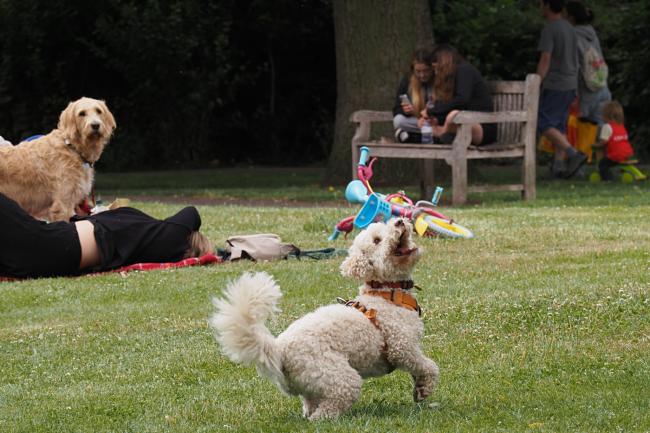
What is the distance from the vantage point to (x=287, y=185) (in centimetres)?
1820

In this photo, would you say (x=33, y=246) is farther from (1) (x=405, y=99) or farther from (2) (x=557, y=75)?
(2) (x=557, y=75)

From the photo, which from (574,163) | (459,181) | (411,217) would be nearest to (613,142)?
(574,163)

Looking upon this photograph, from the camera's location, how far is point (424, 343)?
21.8ft

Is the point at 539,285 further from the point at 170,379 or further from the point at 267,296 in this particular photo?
the point at 267,296

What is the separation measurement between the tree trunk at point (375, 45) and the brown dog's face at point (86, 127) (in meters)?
5.90

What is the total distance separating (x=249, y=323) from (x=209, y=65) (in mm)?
18182

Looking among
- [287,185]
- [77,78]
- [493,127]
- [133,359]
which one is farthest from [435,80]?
[77,78]

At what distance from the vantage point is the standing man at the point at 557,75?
1723 cm

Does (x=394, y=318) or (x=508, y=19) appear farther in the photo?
(x=508, y=19)

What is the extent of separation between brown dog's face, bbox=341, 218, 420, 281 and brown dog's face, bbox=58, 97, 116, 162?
6328mm

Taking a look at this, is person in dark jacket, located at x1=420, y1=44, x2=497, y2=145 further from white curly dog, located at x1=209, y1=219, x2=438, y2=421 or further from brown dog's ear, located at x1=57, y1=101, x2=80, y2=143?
white curly dog, located at x1=209, y1=219, x2=438, y2=421

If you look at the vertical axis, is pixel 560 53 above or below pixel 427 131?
above

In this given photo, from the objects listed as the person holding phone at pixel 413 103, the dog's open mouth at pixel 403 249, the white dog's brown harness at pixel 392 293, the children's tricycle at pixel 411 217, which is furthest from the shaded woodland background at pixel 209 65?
the dog's open mouth at pixel 403 249

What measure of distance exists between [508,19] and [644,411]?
57.4ft
